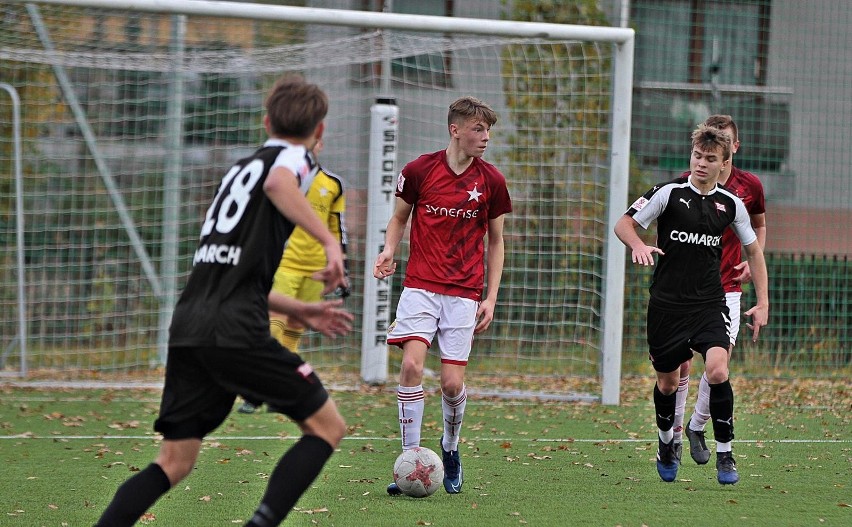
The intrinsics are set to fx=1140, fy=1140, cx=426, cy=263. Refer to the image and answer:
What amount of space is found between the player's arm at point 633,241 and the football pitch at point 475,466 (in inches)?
48.1

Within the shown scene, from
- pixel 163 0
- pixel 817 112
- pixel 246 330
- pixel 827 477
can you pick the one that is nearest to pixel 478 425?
pixel 827 477

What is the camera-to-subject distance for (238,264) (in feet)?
12.5

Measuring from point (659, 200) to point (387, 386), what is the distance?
5327 millimetres

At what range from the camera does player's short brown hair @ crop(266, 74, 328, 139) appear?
155 inches

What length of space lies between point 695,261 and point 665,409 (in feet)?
2.83

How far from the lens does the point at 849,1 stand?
42.3 ft

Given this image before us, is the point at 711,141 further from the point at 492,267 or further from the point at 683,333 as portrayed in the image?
the point at 492,267

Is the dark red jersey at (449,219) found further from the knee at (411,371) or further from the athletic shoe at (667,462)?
the athletic shoe at (667,462)

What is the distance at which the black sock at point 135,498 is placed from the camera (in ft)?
12.3

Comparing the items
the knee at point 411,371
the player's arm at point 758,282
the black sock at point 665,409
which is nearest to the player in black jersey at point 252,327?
the knee at point 411,371

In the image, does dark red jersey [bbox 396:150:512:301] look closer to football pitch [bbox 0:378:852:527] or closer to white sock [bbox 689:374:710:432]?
football pitch [bbox 0:378:852:527]

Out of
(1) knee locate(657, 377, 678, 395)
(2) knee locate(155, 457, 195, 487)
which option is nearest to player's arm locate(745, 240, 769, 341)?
(1) knee locate(657, 377, 678, 395)

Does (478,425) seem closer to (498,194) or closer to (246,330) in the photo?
(498,194)

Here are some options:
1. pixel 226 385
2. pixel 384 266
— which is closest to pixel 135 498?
pixel 226 385
